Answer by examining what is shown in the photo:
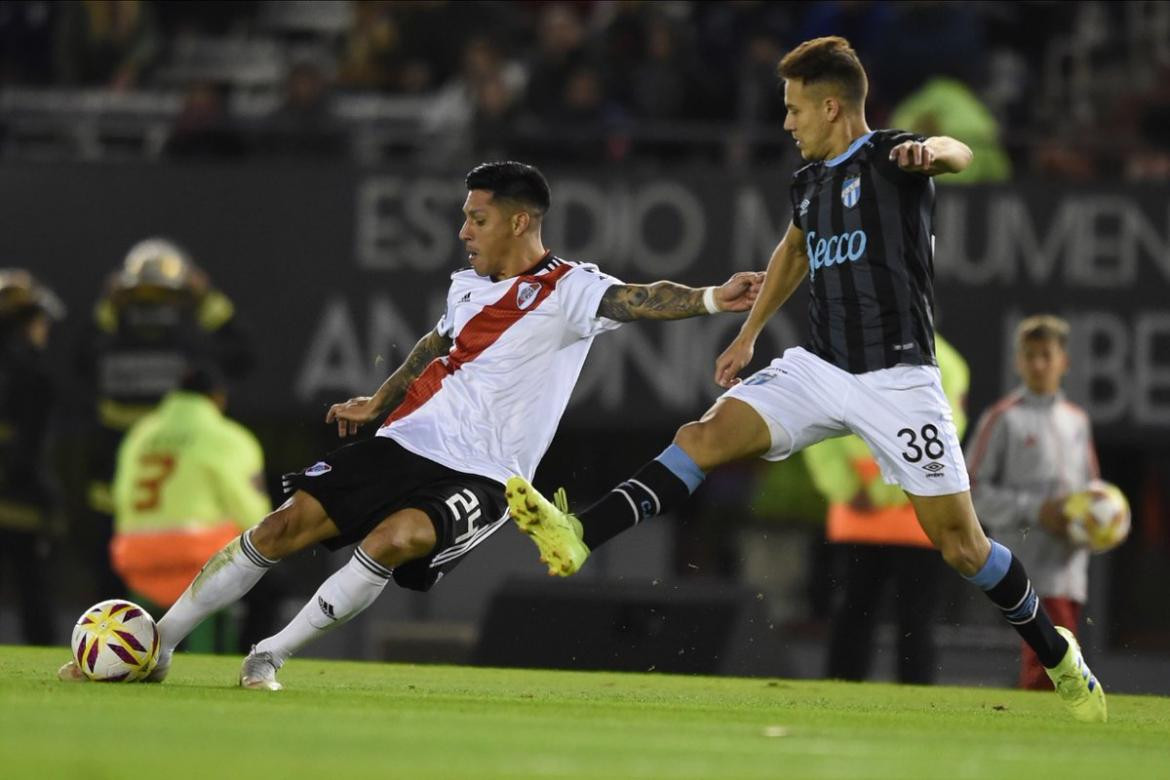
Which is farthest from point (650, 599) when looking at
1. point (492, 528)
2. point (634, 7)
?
point (634, 7)

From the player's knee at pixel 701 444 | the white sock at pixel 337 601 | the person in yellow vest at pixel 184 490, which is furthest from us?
the person in yellow vest at pixel 184 490

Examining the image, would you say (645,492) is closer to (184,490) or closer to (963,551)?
(963,551)

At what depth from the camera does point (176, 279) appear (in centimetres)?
1394

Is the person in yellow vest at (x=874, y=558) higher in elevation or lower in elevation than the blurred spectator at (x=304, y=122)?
lower

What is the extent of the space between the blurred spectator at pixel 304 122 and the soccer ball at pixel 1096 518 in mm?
5780

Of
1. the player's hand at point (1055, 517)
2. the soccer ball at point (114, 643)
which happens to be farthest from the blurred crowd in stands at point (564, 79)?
the soccer ball at point (114, 643)

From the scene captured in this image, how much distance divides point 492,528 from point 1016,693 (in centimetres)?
291

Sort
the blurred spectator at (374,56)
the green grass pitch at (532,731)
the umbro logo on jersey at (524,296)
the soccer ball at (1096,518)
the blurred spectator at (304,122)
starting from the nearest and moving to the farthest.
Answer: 1. the green grass pitch at (532,731)
2. the umbro logo on jersey at (524,296)
3. the soccer ball at (1096,518)
4. the blurred spectator at (304,122)
5. the blurred spectator at (374,56)

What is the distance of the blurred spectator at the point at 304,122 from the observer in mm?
14875

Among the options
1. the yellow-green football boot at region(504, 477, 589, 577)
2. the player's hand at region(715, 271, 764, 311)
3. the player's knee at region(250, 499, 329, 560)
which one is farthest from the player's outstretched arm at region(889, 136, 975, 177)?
the player's knee at region(250, 499, 329, 560)

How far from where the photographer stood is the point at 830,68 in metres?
8.23

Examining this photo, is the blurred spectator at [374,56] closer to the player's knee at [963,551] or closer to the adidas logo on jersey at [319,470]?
the adidas logo on jersey at [319,470]

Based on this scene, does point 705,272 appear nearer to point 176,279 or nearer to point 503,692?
point 176,279

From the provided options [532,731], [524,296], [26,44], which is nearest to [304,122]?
[26,44]
